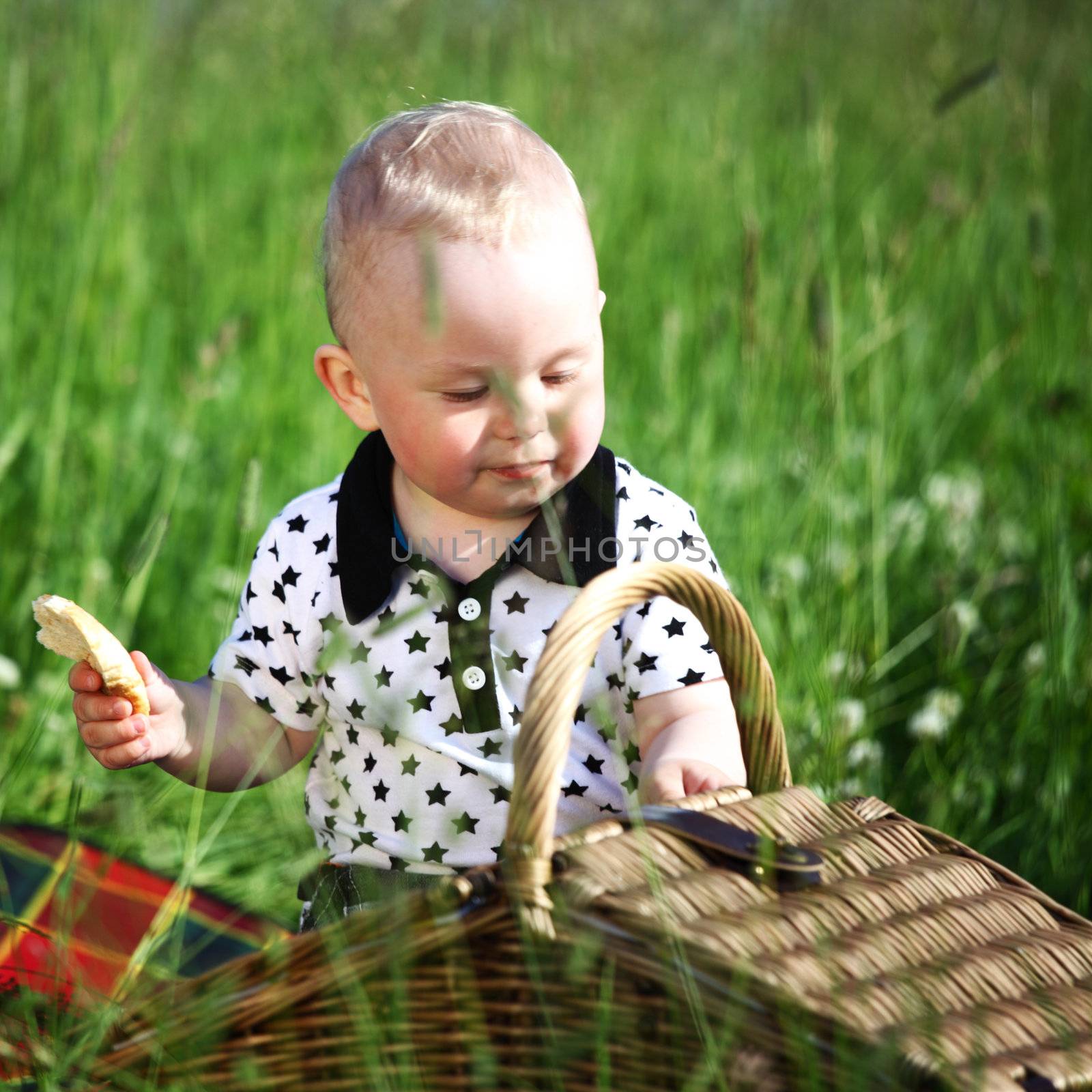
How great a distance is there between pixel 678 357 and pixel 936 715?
A: 1.14 metres

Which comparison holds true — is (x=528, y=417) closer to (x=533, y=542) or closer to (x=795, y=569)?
(x=533, y=542)

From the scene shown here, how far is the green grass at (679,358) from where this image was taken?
1835 millimetres

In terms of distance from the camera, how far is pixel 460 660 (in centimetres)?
140

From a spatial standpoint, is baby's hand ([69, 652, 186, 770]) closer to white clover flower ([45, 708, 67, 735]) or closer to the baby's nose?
the baby's nose

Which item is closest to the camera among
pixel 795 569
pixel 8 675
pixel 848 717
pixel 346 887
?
pixel 346 887

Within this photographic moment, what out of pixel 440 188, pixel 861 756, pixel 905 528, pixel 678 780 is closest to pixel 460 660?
pixel 678 780

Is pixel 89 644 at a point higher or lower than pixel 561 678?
lower

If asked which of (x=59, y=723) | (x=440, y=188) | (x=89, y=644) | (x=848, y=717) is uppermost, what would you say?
(x=440, y=188)

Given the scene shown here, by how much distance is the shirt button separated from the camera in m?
1.39

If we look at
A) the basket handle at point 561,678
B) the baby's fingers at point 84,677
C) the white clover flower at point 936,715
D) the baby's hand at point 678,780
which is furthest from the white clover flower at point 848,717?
the baby's fingers at point 84,677

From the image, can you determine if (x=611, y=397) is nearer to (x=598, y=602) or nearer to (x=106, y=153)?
(x=106, y=153)

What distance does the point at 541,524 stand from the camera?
4.74 ft

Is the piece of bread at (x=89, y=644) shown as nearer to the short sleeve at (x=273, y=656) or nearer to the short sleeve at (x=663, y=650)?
the short sleeve at (x=273, y=656)

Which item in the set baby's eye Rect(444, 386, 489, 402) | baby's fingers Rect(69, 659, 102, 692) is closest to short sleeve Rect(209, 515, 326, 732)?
baby's fingers Rect(69, 659, 102, 692)
